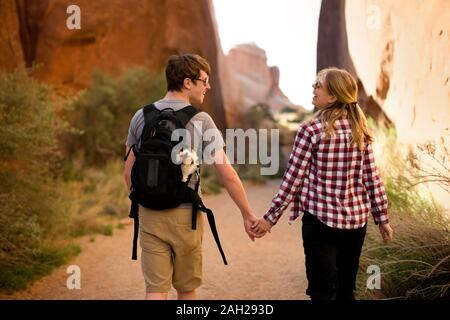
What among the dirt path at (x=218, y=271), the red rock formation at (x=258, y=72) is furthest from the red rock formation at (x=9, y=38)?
the red rock formation at (x=258, y=72)

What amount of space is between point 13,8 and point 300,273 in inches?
335

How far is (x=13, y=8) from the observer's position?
1067cm

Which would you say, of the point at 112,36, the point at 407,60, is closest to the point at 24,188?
the point at 407,60

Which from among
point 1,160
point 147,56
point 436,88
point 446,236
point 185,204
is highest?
point 147,56

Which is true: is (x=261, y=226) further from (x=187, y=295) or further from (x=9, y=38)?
(x=9, y=38)

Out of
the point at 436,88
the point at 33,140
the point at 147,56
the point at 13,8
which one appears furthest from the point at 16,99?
the point at 147,56

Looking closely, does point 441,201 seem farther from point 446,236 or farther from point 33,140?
point 33,140

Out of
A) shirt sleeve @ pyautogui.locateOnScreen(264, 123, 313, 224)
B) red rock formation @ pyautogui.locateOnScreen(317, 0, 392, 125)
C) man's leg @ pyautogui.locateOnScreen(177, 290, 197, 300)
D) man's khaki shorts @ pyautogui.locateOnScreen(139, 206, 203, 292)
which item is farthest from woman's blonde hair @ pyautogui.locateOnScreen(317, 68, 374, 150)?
red rock formation @ pyautogui.locateOnScreen(317, 0, 392, 125)

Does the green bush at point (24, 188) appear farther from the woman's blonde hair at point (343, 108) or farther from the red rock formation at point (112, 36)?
the red rock formation at point (112, 36)

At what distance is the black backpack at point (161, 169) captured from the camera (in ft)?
8.08

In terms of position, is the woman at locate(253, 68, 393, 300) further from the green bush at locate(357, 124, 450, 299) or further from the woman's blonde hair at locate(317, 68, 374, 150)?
the green bush at locate(357, 124, 450, 299)

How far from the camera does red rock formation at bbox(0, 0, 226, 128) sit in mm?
11898

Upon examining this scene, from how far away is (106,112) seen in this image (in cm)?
1086

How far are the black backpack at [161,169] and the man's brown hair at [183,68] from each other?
0.53 ft
